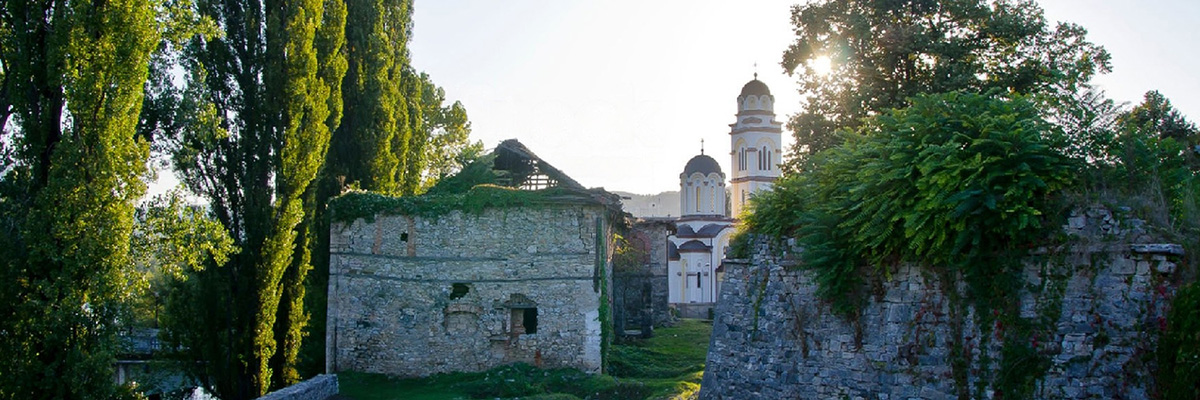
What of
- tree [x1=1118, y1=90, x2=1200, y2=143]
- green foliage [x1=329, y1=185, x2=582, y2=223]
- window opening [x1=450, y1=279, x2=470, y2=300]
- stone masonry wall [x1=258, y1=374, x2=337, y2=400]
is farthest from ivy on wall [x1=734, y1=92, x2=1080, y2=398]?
Answer: window opening [x1=450, y1=279, x2=470, y2=300]

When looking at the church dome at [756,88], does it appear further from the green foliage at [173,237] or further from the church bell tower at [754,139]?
the green foliage at [173,237]

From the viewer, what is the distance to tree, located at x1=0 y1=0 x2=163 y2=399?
41.4 ft

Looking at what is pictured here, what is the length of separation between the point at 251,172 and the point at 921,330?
42.8 ft

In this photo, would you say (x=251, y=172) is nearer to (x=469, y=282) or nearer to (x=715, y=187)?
(x=469, y=282)

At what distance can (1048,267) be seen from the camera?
407 inches

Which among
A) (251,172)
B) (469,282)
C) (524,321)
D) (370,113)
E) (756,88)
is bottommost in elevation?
(524,321)

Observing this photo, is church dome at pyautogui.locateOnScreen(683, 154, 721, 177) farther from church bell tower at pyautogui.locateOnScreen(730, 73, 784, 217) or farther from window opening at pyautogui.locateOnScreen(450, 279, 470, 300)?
window opening at pyautogui.locateOnScreen(450, 279, 470, 300)

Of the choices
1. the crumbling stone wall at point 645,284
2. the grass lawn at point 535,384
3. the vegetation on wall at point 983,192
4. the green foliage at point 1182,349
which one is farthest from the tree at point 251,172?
the green foliage at point 1182,349

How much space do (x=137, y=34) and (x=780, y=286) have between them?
9799 millimetres

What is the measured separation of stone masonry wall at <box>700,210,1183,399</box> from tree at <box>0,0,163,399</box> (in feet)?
29.4

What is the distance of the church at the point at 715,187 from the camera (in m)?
56.8

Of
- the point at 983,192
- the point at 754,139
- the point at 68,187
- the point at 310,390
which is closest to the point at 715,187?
the point at 754,139

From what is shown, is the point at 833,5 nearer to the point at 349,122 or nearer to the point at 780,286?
the point at 780,286

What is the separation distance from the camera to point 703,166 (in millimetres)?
57594
